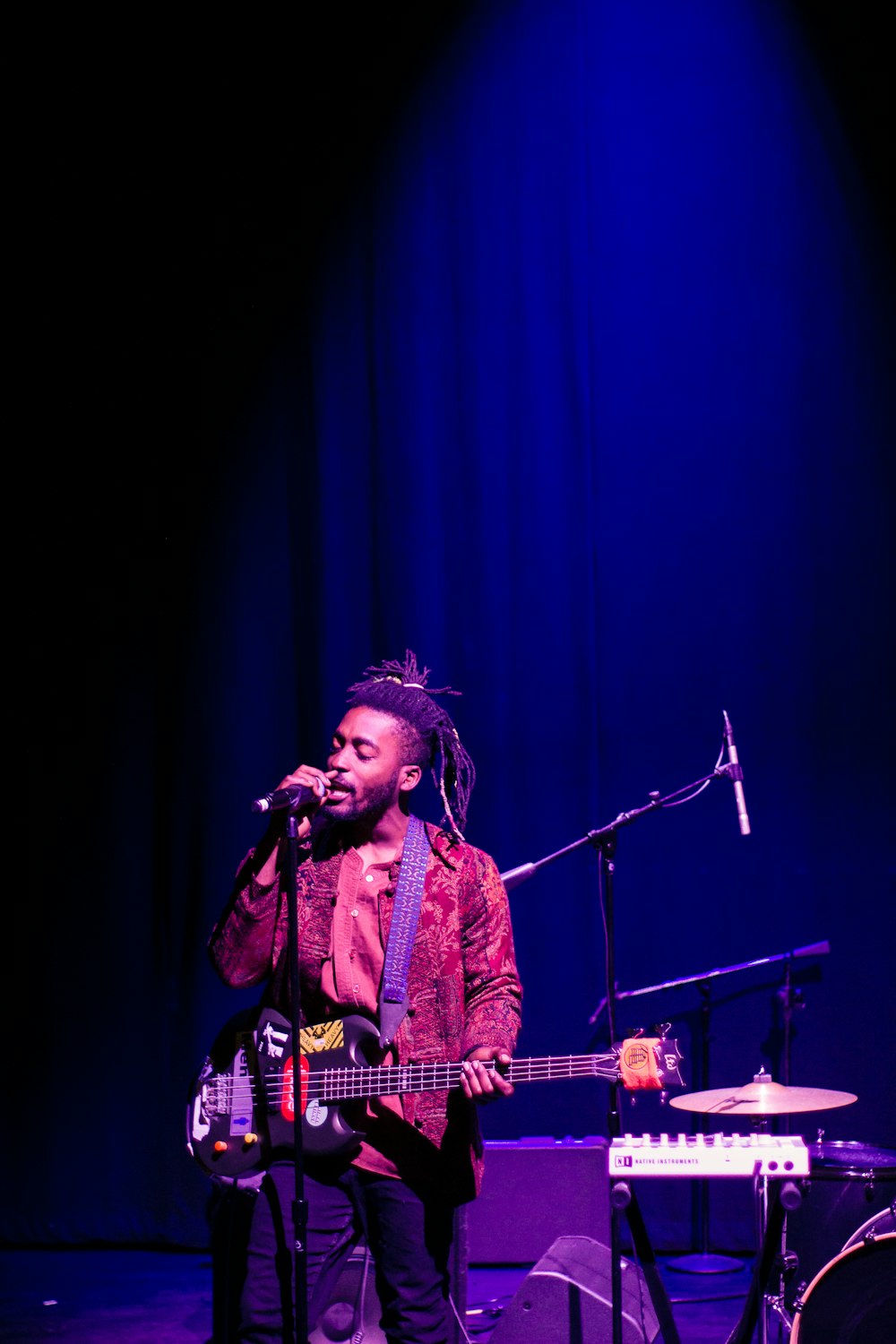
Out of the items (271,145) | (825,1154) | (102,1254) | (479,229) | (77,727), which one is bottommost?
(102,1254)

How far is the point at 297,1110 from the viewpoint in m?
3.10

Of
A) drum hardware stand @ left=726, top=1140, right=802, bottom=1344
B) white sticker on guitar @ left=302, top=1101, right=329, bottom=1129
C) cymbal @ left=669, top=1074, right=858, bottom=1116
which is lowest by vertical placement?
drum hardware stand @ left=726, top=1140, right=802, bottom=1344

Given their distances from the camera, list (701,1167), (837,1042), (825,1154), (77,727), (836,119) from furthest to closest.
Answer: (77,727)
(836,119)
(837,1042)
(825,1154)
(701,1167)

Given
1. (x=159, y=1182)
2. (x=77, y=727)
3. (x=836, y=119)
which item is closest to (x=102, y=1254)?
(x=159, y=1182)

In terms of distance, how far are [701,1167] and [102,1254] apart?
369 centimetres

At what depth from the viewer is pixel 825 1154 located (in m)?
3.88

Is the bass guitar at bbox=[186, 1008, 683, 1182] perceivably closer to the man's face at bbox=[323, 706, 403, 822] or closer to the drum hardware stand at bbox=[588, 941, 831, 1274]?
the man's face at bbox=[323, 706, 403, 822]

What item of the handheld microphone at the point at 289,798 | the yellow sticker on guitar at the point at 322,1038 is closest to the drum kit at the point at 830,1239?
the yellow sticker on guitar at the point at 322,1038

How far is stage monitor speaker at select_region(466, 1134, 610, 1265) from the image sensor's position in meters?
4.99

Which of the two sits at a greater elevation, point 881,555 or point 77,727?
point 881,555

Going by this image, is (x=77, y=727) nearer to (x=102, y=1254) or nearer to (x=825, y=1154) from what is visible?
(x=102, y=1254)

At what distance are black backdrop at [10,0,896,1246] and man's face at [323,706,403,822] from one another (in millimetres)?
2073

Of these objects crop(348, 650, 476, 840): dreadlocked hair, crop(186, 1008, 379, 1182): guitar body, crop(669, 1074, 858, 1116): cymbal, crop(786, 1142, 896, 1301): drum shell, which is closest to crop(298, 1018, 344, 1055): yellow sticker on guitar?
crop(186, 1008, 379, 1182): guitar body

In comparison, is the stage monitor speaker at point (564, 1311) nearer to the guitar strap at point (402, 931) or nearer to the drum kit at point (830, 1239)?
the drum kit at point (830, 1239)
